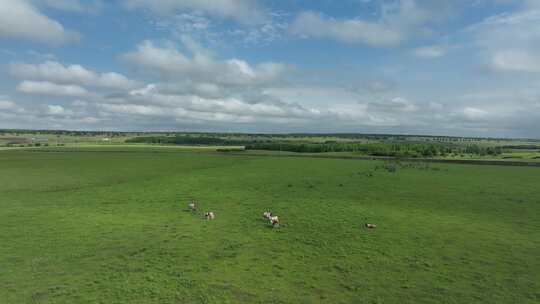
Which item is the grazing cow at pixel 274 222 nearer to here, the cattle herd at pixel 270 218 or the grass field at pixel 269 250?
the cattle herd at pixel 270 218

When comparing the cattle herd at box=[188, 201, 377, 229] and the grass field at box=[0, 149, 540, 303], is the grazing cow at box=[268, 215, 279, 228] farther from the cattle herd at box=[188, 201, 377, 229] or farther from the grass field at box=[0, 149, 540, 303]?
the grass field at box=[0, 149, 540, 303]

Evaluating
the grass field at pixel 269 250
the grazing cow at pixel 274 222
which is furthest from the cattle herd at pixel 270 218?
the grass field at pixel 269 250

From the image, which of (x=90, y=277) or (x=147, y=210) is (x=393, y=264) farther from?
(x=147, y=210)

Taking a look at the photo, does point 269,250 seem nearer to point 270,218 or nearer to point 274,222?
point 274,222

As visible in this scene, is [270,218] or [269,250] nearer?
[269,250]

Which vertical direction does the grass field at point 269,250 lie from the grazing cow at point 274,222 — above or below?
below

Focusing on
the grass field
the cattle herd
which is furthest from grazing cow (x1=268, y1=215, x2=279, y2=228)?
the grass field

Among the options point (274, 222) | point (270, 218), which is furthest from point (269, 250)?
point (270, 218)

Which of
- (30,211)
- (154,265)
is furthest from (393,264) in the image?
(30,211)
